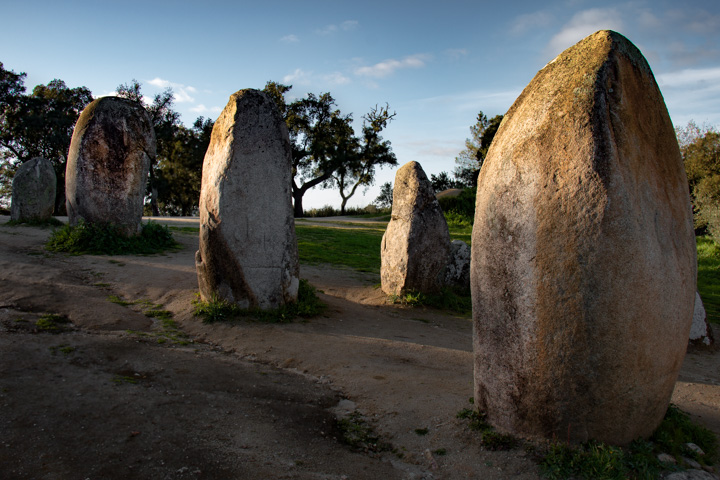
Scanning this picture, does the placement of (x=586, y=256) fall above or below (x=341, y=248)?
above

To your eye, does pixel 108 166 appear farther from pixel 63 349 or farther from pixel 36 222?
pixel 63 349

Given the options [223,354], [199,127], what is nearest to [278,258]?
[223,354]

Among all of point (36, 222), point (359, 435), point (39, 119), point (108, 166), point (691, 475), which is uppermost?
point (39, 119)

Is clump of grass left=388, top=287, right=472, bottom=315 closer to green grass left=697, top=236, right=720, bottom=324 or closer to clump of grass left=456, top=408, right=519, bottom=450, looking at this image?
green grass left=697, top=236, right=720, bottom=324

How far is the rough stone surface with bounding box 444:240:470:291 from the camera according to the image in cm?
1089

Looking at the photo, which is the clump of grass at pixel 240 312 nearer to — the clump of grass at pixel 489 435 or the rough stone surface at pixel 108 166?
the clump of grass at pixel 489 435

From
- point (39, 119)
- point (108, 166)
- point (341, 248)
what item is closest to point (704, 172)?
point (341, 248)

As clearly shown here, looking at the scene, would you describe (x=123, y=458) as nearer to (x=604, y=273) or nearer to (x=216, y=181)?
(x=604, y=273)

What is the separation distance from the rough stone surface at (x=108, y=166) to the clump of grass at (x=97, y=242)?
10.2 inches

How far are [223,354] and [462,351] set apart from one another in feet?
10.2

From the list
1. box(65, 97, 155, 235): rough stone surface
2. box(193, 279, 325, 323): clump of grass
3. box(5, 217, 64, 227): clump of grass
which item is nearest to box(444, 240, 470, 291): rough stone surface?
box(193, 279, 325, 323): clump of grass

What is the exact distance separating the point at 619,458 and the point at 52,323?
637 centimetres

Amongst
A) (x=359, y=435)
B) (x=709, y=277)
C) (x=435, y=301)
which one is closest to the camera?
(x=359, y=435)

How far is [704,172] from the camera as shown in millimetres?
25031
